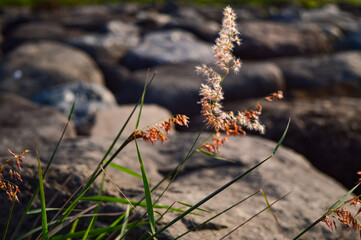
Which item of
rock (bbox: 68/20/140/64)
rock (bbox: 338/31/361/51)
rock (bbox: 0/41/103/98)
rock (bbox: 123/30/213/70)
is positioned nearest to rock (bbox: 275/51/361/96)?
rock (bbox: 123/30/213/70)

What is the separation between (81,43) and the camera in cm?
775

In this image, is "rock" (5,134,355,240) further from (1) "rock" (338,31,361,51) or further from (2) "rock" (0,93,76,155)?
(1) "rock" (338,31,361,51)

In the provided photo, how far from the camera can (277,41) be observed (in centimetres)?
771

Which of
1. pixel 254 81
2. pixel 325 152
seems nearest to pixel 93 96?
pixel 254 81

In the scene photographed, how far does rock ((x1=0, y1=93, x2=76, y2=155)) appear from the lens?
10.6 feet

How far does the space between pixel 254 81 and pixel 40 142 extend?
10.5ft

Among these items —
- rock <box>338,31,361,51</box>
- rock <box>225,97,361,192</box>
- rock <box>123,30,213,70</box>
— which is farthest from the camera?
rock <box>338,31,361,51</box>

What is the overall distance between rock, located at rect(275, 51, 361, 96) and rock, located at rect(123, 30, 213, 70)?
1.47 meters

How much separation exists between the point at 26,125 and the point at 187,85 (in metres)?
2.15

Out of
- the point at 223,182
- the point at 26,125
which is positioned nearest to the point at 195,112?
the point at 26,125

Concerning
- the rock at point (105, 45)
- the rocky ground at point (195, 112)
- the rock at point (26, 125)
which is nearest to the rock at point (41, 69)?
the rocky ground at point (195, 112)

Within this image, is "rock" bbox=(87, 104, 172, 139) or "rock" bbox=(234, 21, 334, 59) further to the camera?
"rock" bbox=(234, 21, 334, 59)

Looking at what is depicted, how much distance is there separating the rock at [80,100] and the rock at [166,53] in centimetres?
192

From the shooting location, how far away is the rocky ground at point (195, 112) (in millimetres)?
1947
